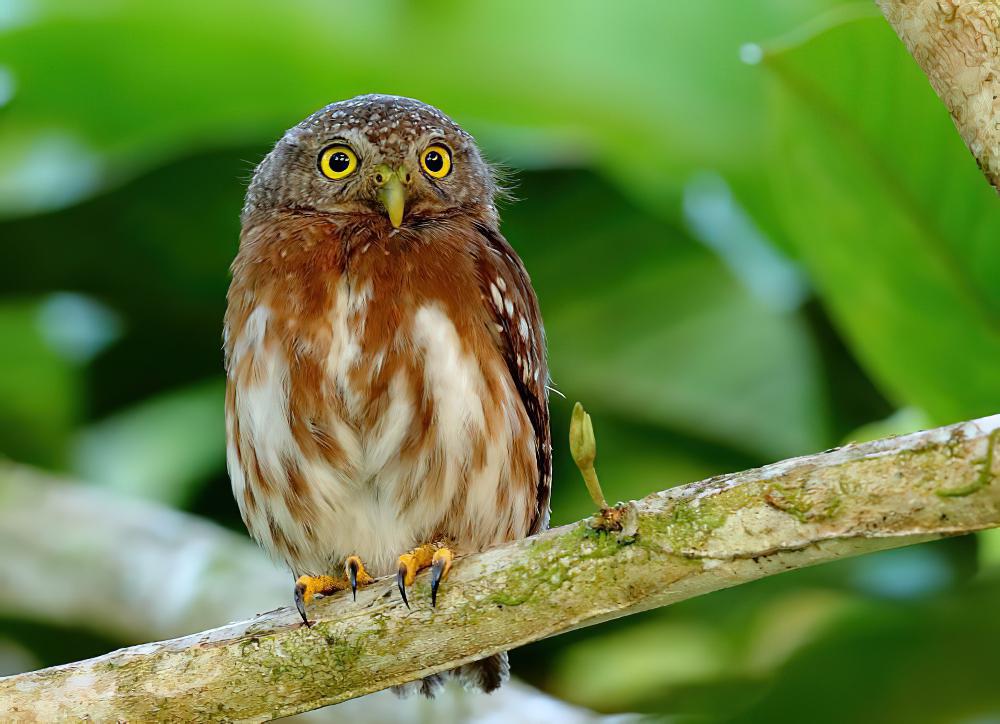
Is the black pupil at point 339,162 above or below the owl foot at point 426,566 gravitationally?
above

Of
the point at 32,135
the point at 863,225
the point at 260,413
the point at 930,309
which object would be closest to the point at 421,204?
the point at 260,413

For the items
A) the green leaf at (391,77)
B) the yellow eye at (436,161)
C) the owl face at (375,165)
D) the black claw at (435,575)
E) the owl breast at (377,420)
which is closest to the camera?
the black claw at (435,575)

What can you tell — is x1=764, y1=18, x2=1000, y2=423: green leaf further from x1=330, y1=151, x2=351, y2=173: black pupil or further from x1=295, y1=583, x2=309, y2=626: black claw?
x1=295, y1=583, x2=309, y2=626: black claw

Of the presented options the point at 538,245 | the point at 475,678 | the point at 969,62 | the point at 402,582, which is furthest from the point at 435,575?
the point at 538,245

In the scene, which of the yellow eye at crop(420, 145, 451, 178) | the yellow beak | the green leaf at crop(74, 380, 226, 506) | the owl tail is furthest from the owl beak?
the green leaf at crop(74, 380, 226, 506)

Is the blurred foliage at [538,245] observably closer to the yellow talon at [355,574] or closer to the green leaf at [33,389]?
the green leaf at [33,389]

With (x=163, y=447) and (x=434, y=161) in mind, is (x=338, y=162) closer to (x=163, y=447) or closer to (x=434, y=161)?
(x=434, y=161)

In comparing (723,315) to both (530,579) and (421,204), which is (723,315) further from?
(530,579)

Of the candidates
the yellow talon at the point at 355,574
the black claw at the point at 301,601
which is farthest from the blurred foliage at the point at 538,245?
the black claw at the point at 301,601
